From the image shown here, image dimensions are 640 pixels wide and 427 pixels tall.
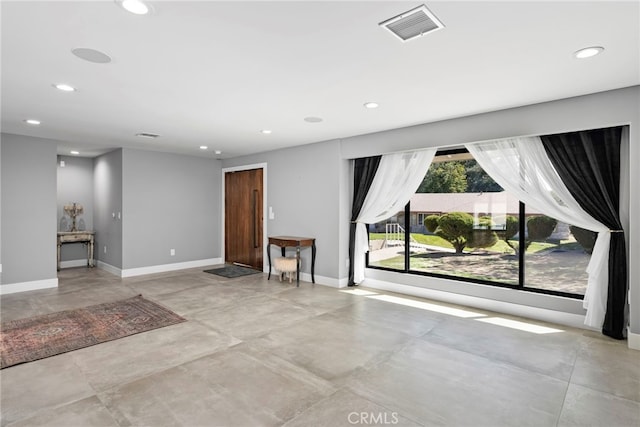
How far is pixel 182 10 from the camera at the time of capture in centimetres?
194

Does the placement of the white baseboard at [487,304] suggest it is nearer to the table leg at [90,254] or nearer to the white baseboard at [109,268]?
the white baseboard at [109,268]

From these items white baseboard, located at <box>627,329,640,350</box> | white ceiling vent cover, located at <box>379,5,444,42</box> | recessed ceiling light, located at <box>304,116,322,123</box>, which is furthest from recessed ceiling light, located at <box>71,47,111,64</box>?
white baseboard, located at <box>627,329,640,350</box>

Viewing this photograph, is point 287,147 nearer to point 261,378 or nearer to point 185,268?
point 185,268

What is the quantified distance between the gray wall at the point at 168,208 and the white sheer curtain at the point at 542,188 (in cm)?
560

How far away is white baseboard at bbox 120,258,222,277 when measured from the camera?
634 centimetres

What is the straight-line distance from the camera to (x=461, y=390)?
2.44m

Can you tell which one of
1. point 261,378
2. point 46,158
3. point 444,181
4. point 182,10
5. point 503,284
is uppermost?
point 182,10

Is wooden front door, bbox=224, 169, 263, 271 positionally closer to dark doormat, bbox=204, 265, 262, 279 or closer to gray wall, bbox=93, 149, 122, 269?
dark doormat, bbox=204, 265, 262, 279

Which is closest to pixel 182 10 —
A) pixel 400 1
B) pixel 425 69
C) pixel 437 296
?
pixel 400 1

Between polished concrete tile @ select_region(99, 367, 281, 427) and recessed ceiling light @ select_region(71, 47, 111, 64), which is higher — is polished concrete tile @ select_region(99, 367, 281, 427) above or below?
below

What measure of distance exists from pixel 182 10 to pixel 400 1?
1247mm

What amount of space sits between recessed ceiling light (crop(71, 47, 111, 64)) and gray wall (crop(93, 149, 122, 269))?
4264 millimetres

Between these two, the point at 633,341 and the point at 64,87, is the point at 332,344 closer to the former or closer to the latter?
the point at 633,341

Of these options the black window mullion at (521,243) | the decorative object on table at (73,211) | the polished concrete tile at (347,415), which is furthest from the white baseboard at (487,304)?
the decorative object on table at (73,211)
